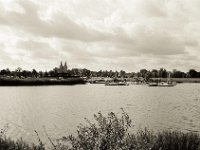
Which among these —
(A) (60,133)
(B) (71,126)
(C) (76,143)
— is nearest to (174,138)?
(C) (76,143)

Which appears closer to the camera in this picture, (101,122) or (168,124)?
(101,122)

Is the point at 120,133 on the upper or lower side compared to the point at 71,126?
upper

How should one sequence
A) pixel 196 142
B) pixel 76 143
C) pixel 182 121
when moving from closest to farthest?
pixel 76 143 → pixel 196 142 → pixel 182 121

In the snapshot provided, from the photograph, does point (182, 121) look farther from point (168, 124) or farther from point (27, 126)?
point (27, 126)

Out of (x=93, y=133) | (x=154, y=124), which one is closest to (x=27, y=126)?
(x=154, y=124)

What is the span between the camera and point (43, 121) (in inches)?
2126

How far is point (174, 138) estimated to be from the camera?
22.7 metres

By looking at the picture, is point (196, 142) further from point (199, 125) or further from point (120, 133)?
point (199, 125)

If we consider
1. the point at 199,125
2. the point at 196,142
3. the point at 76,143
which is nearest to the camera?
the point at 76,143

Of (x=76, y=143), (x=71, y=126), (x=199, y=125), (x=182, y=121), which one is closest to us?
(x=76, y=143)

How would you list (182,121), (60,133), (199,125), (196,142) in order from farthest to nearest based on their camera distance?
(182,121) < (199,125) < (60,133) < (196,142)

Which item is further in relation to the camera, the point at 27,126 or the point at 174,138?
the point at 27,126

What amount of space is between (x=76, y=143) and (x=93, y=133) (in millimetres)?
1249

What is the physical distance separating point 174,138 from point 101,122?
9.86 metres
